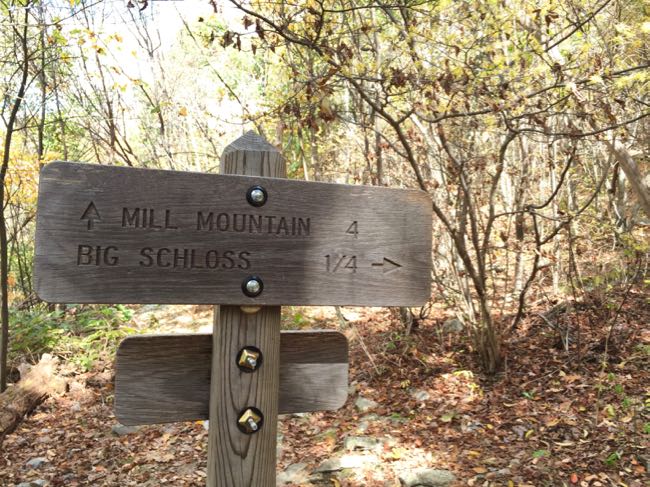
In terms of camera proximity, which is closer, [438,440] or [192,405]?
[192,405]

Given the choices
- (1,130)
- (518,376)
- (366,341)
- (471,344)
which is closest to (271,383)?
(518,376)

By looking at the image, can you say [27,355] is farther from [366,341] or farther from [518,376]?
[518,376]

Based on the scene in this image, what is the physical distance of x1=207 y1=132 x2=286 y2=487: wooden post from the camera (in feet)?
5.16

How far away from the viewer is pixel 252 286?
59.9 inches

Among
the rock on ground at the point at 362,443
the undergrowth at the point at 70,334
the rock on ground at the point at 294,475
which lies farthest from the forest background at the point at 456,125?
the rock on ground at the point at 294,475

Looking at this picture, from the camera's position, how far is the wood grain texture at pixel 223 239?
1.37 metres

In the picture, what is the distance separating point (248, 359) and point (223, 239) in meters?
0.39

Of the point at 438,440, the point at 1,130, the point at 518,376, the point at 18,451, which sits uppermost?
A: the point at 1,130

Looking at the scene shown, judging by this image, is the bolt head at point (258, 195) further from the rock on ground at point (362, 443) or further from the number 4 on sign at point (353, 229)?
the rock on ground at point (362, 443)

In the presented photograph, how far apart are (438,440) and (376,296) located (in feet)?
10.8

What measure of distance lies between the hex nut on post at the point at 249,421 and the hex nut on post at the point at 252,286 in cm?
38

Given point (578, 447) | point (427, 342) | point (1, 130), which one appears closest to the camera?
point (578, 447)

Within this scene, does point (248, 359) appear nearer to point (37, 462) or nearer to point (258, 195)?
point (258, 195)

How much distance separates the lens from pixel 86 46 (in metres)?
6.91
